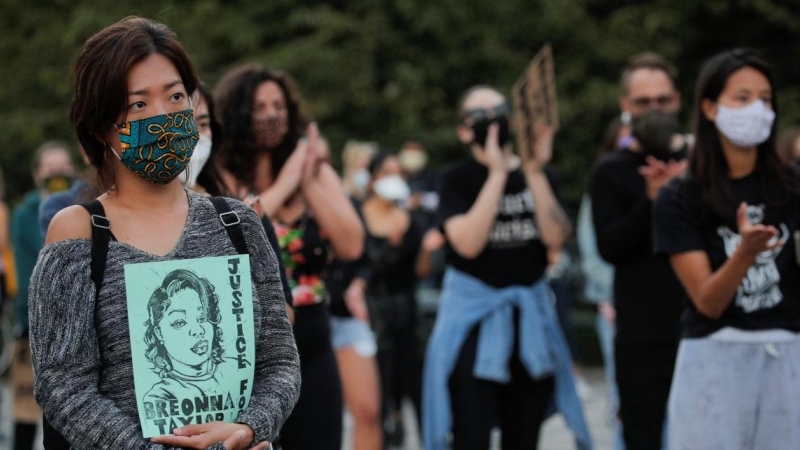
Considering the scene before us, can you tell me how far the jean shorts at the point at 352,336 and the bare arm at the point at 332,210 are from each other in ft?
5.28

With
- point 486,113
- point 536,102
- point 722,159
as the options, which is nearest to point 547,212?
point 486,113

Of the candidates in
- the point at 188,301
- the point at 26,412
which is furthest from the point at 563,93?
the point at 188,301

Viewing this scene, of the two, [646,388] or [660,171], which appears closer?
[660,171]

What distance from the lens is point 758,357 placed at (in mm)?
4742

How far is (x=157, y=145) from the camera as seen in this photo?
3.24 m

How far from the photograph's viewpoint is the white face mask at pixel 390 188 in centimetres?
1091

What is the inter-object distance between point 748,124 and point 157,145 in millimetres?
2577

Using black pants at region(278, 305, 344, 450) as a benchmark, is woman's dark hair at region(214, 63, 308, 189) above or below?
above

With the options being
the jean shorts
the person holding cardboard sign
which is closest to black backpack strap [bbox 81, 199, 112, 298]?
the person holding cardboard sign

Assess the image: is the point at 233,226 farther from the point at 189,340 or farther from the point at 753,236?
the point at 753,236

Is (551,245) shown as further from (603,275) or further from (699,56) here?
(699,56)

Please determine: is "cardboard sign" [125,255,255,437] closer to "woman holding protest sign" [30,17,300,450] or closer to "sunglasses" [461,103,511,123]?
"woman holding protest sign" [30,17,300,450]

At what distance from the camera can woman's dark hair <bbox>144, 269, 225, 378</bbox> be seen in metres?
3.15

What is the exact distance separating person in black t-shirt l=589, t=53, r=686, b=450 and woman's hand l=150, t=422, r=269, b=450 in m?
3.42
